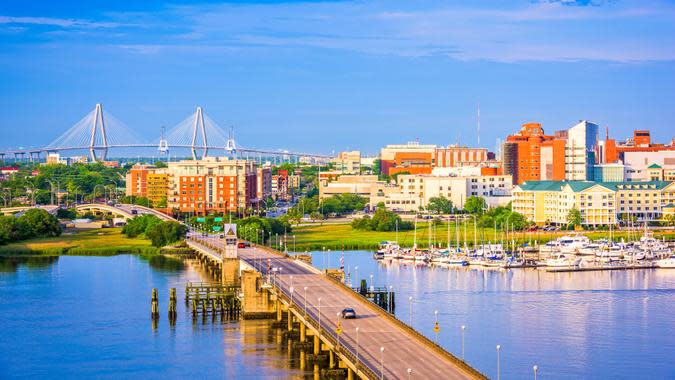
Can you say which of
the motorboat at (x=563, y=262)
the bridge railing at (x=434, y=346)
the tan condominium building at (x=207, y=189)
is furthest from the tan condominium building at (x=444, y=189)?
the bridge railing at (x=434, y=346)

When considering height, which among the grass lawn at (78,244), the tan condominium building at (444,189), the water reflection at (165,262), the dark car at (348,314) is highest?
the tan condominium building at (444,189)

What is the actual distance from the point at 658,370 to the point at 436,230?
45.3m

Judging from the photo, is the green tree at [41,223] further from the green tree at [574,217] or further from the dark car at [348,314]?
the dark car at [348,314]

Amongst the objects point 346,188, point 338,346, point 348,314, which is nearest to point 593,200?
point 346,188

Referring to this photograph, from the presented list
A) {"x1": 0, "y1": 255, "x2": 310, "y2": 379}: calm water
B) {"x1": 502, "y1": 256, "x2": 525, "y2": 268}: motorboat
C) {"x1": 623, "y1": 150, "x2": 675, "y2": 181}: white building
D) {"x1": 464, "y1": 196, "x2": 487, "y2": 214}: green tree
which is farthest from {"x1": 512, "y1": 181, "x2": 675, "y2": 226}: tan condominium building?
{"x1": 0, "y1": 255, "x2": 310, "y2": 379}: calm water

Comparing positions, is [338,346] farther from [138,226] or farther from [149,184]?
[149,184]

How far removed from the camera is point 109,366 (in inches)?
1232

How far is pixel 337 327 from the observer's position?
29.7m

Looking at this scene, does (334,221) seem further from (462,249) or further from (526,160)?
(462,249)

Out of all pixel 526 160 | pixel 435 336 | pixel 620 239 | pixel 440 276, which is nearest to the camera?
pixel 435 336

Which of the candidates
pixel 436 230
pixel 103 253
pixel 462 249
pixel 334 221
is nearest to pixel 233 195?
pixel 334 221

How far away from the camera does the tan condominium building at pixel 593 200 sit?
3007 inches

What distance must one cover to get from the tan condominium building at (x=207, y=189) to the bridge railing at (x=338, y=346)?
53858mm

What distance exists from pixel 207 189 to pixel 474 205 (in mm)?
19658
